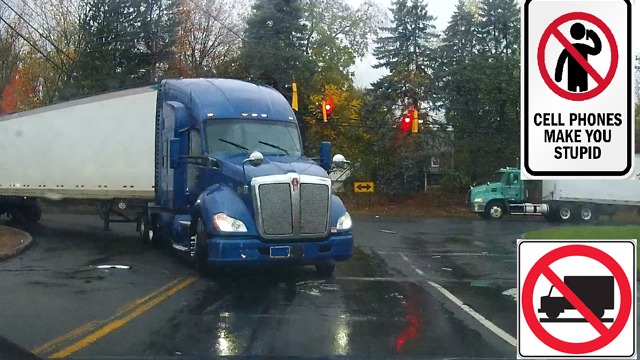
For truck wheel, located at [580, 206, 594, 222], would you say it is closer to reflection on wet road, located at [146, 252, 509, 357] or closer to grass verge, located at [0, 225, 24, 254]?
grass verge, located at [0, 225, 24, 254]

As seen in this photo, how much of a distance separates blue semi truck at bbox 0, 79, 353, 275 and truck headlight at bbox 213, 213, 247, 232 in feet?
0.05

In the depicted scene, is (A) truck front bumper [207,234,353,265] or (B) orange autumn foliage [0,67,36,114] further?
(B) orange autumn foliage [0,67,36,114]

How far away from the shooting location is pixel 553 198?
38.6 metres

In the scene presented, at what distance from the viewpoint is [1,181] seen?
26078 millimetres

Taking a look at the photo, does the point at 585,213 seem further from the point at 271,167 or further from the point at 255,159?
the point at 255,159

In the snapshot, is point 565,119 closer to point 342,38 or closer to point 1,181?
point 1,181

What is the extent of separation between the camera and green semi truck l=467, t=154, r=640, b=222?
124ft

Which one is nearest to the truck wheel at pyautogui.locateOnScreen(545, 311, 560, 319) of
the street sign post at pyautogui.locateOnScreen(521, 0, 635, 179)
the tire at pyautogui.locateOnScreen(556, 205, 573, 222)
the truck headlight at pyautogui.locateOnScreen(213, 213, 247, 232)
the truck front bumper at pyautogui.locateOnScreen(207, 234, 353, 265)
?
the street sign post at pyautogui.locateOnScreen(521, 0, 635, 179)

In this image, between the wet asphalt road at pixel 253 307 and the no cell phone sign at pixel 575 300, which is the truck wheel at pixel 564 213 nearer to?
the wet asphalt road at pixel 253 307

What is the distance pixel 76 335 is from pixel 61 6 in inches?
1520

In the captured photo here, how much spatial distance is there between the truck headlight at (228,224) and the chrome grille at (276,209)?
0.38 m

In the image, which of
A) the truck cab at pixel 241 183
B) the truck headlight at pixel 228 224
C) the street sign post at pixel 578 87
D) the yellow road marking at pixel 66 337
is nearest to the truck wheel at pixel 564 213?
the truck cab at pixel 241 183

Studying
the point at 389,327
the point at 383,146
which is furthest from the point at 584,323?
the point at 383,146

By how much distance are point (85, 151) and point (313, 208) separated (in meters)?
10.2
